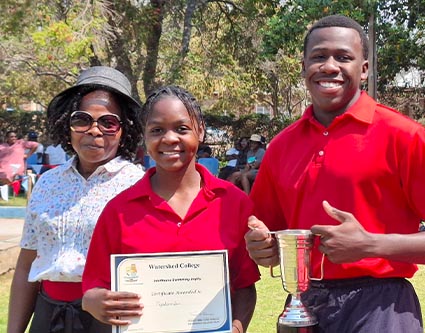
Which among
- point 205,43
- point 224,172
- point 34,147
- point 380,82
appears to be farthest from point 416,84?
point 34,147

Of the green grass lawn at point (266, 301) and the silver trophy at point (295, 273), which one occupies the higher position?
the silver trophy at point (295, 273)

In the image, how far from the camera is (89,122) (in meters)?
2.69

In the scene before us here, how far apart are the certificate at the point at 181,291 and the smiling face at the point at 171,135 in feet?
1.18

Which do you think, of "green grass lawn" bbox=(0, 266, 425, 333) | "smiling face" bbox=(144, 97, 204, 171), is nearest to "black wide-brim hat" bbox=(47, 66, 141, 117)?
"smiling face" bbox=(144, 97, 204, 171)

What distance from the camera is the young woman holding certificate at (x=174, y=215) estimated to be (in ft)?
7.57

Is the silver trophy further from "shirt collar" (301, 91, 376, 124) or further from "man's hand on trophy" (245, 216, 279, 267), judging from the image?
"shirt collar" (301, 91, 376, 124)

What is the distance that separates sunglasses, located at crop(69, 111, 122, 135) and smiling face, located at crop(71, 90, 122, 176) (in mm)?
13

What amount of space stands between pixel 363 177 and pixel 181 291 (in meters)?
0.73

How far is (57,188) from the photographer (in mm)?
2705

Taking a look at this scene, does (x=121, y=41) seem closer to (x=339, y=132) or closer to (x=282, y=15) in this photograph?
(x=282, y=15)

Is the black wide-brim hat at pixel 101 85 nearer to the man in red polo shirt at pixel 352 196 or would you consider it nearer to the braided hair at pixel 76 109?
the braided hair at pixel 76 109

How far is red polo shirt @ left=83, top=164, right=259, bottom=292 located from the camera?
2.31 m

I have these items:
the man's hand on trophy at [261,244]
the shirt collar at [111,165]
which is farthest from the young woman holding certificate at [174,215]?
the shirt collar at [111,165]

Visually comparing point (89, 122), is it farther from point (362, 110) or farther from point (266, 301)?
point (266, 301)
